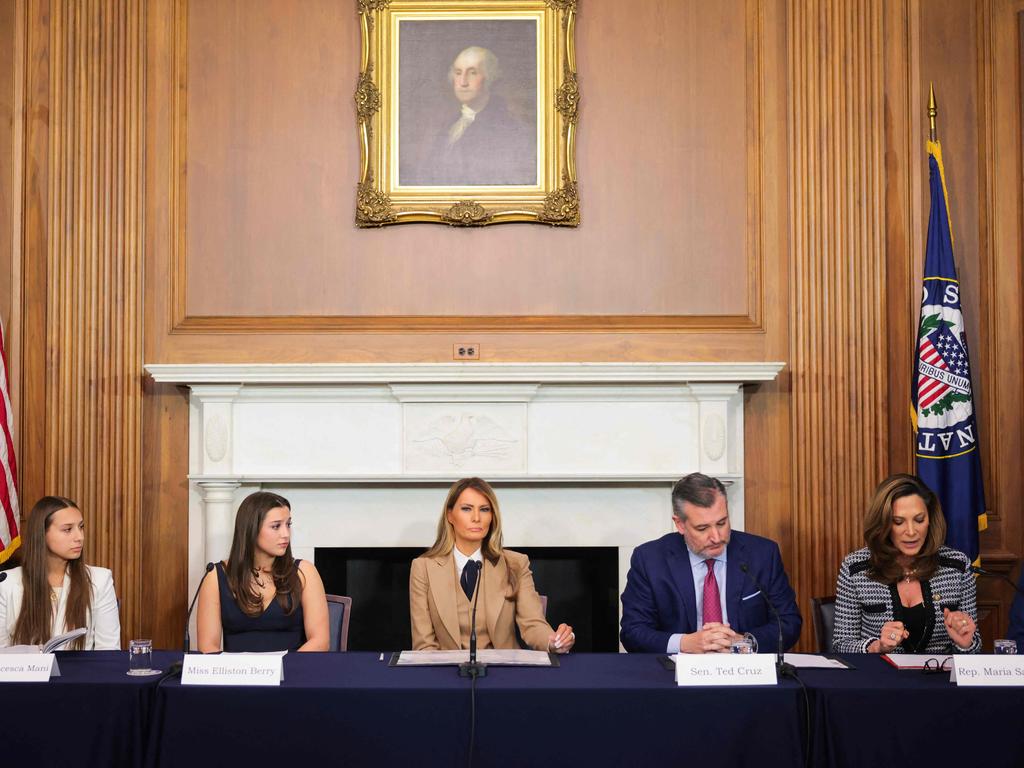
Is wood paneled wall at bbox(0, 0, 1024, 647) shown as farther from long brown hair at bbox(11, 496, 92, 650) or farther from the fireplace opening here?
long brown hair at bbox(11, 496, 92, 650)


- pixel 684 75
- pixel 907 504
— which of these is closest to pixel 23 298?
pixel 684 75

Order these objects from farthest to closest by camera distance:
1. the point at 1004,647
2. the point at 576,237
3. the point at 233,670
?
the point at 576,237
the point at 1004,647
the point at 233,670

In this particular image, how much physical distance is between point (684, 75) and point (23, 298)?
304 cm

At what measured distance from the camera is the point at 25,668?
269cm

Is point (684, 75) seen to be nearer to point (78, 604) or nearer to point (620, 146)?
point (620, 146)

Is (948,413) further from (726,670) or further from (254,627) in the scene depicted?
(254,627)

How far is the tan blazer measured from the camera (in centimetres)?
360

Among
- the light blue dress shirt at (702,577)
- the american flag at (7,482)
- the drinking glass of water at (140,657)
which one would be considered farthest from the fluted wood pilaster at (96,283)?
the light blue dress shirt at (702,577)

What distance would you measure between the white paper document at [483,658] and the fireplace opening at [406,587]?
5.73ft

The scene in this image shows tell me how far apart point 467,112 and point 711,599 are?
2410 millimetres

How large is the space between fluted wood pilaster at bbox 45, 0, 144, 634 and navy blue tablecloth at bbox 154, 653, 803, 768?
2.24 meters

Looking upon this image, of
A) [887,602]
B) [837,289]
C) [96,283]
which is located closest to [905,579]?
[887,602]

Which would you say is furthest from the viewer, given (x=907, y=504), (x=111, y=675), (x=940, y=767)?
(x=907, y=504)

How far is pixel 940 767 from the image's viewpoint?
255 centimetres
